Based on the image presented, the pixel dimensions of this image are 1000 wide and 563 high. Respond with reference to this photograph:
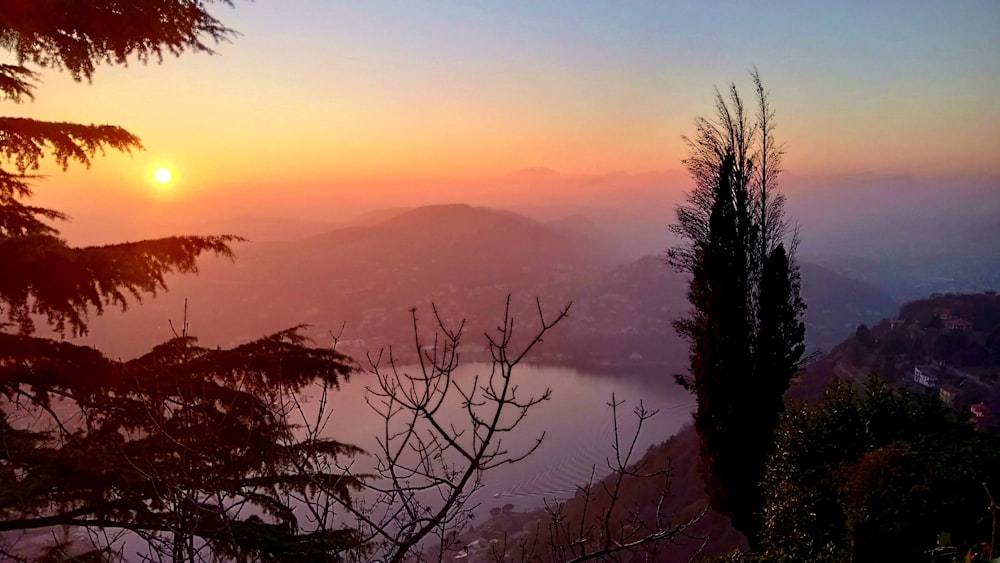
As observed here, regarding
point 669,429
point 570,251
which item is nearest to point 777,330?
point 669,429

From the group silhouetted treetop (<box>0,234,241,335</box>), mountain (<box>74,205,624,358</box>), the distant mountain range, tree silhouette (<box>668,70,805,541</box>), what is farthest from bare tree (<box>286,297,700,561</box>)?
the distant mountain range

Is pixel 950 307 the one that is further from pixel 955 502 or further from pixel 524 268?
pixel 524 268

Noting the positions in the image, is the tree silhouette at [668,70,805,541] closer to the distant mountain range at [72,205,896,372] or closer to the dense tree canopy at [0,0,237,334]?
the dense tree canopy at [0,0,237,334]

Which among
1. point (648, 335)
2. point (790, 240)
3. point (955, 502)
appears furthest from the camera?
point (648, 335)

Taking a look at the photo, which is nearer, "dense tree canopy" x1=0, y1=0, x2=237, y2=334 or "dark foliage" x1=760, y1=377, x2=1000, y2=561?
"dense tree canopy" x1=0, y1=0, x2=237, y2=334

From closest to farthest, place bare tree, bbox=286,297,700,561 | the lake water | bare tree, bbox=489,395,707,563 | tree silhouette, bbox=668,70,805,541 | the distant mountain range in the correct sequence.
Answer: bare tree, bbox=286,297,700,561
bare tree, bbox=489,395,707,563
tree silhouette, bbox=668,70,805,541
the lake water
the distant mountain range

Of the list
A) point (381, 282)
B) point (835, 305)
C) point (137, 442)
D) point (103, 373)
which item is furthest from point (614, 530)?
point (835, 305)
